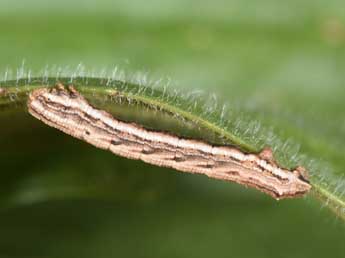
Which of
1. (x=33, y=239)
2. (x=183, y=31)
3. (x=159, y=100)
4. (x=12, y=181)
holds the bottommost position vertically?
(x=33, y=239)

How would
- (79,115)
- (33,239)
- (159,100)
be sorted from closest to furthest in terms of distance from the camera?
1. (159,100)
2. (79,115)
3. (33,239)

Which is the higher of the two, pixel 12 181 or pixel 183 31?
pixel 183 31

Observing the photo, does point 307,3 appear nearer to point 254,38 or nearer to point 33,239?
point 254,38

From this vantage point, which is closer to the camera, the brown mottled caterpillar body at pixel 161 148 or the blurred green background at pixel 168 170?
the brown mottled caterpillar body at pixel 161 148

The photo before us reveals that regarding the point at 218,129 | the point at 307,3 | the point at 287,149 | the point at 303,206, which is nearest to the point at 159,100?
the point at 218,129

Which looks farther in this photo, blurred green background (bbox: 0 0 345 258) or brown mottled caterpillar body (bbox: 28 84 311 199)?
blurred green background (bbox: 0 0 345 258)

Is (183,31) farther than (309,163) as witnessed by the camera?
Yes
